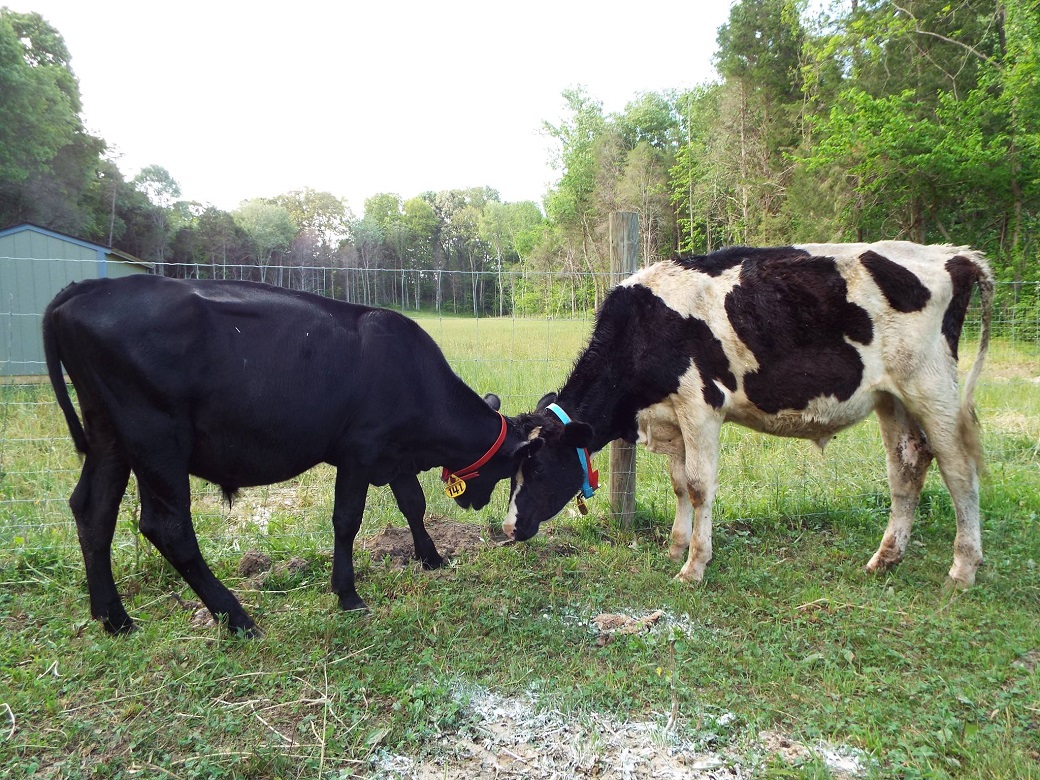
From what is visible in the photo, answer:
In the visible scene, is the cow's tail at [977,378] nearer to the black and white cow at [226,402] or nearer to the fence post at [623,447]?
the fence post at [623,447]

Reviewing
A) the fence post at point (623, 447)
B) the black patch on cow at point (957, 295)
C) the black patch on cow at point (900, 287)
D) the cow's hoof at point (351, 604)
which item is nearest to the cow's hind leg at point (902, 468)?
the black patch on cow at point (957, 295)

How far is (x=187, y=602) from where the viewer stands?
3990 millimetres


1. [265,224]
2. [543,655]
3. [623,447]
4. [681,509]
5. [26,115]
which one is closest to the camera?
[543,655]

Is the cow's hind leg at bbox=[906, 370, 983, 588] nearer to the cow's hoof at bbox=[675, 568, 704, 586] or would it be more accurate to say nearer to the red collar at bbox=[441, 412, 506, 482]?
the cow's hoof at bbox=[675, 568, 704, 586]

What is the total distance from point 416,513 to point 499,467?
67 centimetres

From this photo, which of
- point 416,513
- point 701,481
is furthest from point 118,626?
point 701,481

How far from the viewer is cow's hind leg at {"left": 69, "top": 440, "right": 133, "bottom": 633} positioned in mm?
3629

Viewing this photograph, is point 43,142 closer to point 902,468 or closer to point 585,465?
point 585,465

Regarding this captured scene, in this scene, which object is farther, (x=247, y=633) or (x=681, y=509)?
(x=681, y=509)

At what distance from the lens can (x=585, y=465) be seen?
461 cm

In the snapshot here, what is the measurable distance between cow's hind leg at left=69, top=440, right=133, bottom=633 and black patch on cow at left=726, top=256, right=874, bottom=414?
390cm

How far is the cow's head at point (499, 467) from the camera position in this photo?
4398 mm

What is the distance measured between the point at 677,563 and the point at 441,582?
171 cm

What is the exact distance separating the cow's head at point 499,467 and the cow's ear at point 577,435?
0.79 feet
